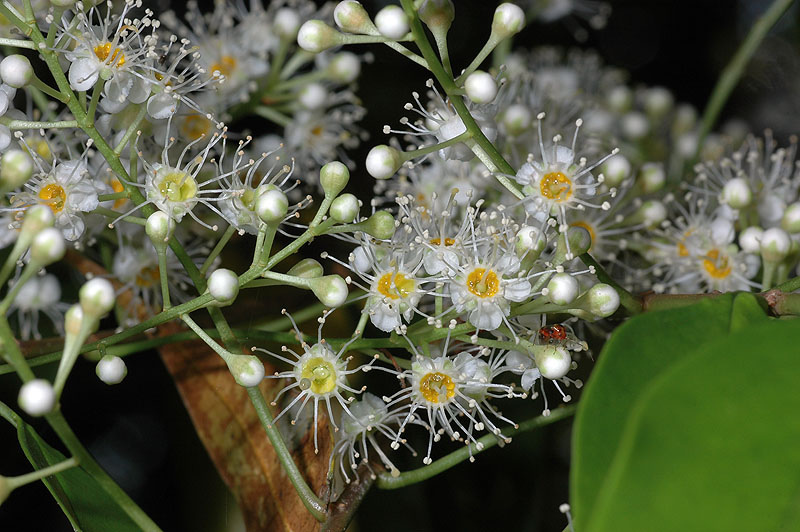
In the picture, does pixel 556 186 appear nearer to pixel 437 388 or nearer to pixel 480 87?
pixel 480 87

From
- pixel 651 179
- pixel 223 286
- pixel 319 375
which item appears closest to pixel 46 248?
pixel 223 286

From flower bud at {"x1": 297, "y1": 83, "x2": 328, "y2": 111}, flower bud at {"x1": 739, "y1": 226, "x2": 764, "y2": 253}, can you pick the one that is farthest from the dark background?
flower bud at {"x1": 739, "y1": 226, "x2": 764, "y2": 253}

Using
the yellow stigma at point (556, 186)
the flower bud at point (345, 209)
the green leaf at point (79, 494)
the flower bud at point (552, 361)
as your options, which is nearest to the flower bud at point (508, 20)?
the yellow stigma at point (556, 186)

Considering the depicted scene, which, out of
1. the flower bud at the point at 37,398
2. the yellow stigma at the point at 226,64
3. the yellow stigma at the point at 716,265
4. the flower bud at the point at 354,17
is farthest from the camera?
the yellow stigma at the point at 226,64

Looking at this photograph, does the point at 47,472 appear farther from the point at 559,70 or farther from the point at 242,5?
the point at 559,70

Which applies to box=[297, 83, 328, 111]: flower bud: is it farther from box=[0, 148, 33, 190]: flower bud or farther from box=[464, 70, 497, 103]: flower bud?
box=[0, 148, 33, 190]: flower bud

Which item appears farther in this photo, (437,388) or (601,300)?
(437,388)

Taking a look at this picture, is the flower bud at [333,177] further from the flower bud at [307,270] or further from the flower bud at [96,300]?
the flower bud at [96,300]

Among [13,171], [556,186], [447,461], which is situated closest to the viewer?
[13,171]
